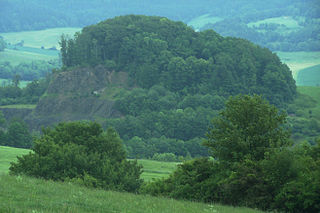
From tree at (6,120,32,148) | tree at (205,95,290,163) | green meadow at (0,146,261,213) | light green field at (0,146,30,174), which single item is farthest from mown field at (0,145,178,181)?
green meadow at (0,146,261,213)

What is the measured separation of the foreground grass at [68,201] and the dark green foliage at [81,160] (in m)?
15.2

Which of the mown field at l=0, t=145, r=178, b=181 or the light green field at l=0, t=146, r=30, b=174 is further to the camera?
the mown field at l=0, t=145, r=178, b=181

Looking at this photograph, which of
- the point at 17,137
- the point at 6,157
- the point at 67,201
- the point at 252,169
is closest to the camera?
the point at 67,201

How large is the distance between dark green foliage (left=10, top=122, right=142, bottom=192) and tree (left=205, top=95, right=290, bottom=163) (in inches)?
486

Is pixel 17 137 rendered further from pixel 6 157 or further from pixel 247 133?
pixel 247 133

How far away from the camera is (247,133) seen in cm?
4750

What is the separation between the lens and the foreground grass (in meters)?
27.6

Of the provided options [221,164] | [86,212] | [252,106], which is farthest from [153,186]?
[86,212]

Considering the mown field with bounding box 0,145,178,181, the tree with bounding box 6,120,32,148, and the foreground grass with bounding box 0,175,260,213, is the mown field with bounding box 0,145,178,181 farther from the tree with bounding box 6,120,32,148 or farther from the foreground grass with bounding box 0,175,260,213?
the foreground grass with bounding box 0,175,260,213

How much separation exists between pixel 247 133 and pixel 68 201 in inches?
862

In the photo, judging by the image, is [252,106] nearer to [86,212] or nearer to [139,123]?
[86,212]

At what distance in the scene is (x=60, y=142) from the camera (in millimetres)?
63438

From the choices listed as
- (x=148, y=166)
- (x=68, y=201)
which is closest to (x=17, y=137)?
(x=148, y=166)

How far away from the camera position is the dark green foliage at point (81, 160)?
55.6 meters
